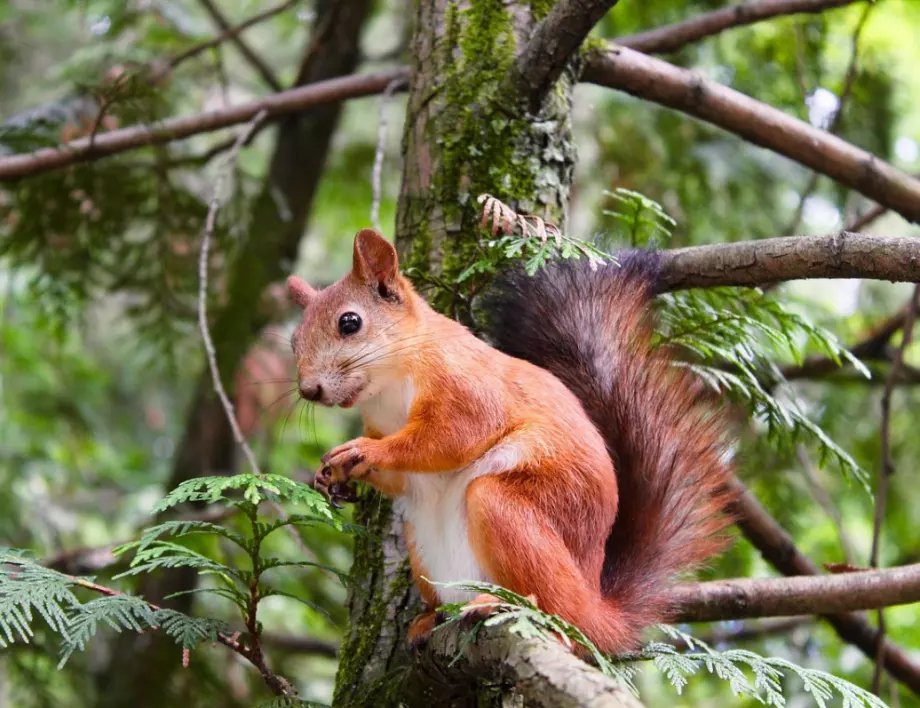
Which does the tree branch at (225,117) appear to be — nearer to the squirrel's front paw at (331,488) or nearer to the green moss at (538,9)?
the green moss at (538,9)

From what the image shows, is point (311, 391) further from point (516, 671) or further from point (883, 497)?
point (883, 497)

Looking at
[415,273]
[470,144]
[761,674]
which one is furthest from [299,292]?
[761,674]

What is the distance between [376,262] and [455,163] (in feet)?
1.12

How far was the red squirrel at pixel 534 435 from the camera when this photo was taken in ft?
5.24

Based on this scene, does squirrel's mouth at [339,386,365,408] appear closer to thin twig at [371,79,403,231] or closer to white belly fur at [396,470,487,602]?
white belly fur at [396,470,487,602]

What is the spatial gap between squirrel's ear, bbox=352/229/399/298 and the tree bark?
4.30ft

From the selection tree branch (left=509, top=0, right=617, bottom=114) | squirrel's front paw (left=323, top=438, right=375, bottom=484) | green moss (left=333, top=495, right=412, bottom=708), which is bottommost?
green moss (left=333, top=495, right=412, bottom=708)

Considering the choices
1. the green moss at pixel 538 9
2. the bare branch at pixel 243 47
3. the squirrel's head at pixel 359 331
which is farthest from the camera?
the bare branch at pixel 243 47

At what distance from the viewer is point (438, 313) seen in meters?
1.90

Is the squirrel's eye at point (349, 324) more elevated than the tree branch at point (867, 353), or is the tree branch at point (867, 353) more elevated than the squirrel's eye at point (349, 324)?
the tree branch at point (867, 353)

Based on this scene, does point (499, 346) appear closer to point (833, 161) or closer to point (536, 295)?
point (536, 295)

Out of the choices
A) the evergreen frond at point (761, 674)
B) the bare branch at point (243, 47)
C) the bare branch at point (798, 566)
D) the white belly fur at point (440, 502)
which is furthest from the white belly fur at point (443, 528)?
the bare branch at point (243, 47)

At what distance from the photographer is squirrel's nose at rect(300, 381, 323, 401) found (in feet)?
5.33

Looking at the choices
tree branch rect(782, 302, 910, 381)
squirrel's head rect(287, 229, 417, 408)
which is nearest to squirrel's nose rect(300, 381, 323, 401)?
squirrel's head rect(287, 229, 417, 408)
